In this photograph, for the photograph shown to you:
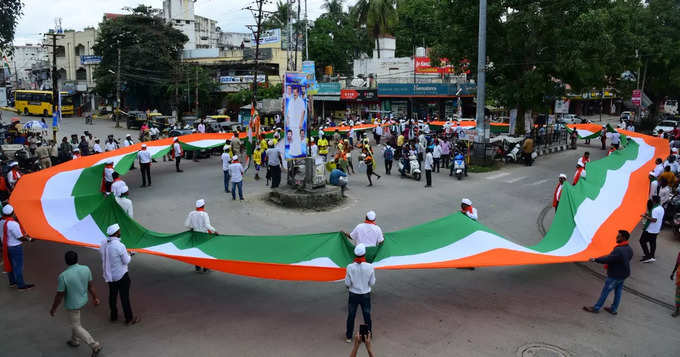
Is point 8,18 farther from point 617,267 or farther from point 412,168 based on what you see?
point 617,267

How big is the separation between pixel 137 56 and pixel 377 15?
2397 centimetres

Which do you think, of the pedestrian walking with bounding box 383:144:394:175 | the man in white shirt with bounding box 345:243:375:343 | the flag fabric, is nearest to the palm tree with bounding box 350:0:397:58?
the pedestrian walking with bounding box 383:144:394:175

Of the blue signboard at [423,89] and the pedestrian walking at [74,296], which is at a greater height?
the blue signboard at [423,89]

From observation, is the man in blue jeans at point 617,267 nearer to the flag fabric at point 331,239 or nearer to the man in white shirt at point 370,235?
the flag fabric at point 331,239

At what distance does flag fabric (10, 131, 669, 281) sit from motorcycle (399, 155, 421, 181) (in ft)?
26.3

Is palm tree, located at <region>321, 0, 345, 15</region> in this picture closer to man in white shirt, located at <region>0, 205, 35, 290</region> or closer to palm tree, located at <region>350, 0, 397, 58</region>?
palm tree, located at <region>350, 0, 397, 58</region>

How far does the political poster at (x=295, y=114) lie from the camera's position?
15617 millimetres

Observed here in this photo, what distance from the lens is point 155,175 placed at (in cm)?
2000

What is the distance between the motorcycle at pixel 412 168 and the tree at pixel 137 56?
115 ft

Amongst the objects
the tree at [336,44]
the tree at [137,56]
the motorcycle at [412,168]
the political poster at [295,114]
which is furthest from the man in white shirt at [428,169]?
the tree at [336,44]

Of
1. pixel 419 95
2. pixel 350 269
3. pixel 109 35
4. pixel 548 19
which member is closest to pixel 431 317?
pixel 350 269

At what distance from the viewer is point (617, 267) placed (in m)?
7.46

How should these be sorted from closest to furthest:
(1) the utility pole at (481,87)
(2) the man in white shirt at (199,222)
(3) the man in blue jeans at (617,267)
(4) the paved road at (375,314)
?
(4) the paved road at (375,314) → (3) the man in blue jeans at (617,267) → (2) the man in white shirt at (199,222) → (1) the utility pole at (481,87)

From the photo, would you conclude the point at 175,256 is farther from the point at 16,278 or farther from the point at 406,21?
the point at 406,21
